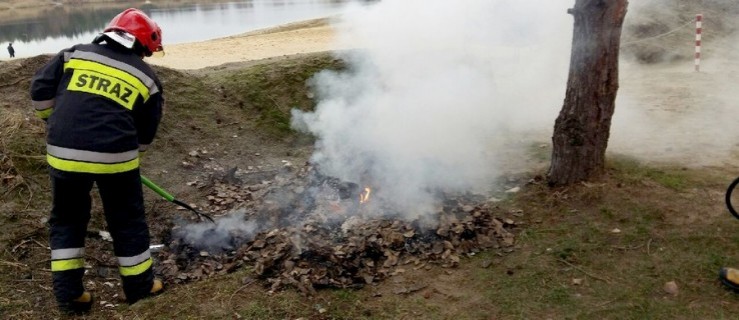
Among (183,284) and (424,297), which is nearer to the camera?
(424,297)

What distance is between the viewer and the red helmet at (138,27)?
4223 millimetres

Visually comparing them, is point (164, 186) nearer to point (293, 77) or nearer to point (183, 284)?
point (183, 284)

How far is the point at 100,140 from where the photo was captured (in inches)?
154

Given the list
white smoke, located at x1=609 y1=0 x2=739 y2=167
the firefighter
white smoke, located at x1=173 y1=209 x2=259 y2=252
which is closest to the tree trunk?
white smoke, located at x1=609 y1=0 x2=739 y2=167

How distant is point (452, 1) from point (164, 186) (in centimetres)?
567

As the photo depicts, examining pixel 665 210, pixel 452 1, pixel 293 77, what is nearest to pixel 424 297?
pixel 665 210

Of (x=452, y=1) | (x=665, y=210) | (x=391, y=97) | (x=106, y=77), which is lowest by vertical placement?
(x=665, y=210)

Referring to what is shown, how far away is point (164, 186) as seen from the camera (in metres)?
6.30

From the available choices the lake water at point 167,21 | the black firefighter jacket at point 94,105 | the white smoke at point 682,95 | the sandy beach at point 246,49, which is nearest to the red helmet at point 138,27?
the black firefighter jacket at point 94,105

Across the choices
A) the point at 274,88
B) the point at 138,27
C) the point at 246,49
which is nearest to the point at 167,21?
the point at 246,49

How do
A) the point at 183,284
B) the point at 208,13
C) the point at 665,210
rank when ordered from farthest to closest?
the point at 208,13 < the point at 665,210 < the point at 183,284

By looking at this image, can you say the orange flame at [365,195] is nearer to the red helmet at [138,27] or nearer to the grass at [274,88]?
the red helmet at [138,27]

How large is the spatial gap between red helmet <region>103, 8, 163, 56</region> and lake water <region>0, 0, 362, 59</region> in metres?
25.8

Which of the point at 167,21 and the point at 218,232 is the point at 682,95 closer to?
the point at 218,232
